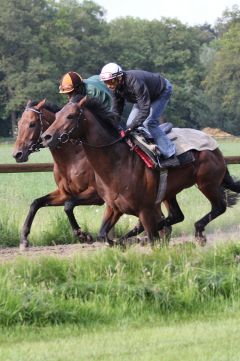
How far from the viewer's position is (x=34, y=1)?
8656 centimetres

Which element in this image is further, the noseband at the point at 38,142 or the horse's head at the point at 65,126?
the noseband at the point at 38,142

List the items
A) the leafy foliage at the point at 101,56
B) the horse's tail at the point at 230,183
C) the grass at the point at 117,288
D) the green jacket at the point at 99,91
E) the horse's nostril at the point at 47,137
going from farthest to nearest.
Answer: the leafy foliage at the point at 101,56
the horse's tail at the point at 230,183
the green jacket at the point at 99,91
the horse's nostril at the point at 47,137
the grass at the point at 117,288

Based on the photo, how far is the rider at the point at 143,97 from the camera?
9594 mm

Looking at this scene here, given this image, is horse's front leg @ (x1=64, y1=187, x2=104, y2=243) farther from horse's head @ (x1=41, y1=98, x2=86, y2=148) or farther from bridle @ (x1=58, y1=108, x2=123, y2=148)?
horse's head @ (x1=41, y1=98, x2=86, y2=148)

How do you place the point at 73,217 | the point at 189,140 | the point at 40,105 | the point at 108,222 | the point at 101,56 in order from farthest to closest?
1. the point at 101,56
2. the point at 73,217
3. the point at 40,105
4. the point at 189,140
5. the point at 108,222

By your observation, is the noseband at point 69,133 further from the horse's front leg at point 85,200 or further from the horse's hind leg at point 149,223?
the horse's front leg at point 85,200

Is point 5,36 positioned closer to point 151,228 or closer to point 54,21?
point 54,21

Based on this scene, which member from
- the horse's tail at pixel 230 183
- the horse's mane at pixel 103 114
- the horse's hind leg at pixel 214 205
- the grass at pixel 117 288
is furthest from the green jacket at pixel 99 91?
the grass at pixel 117 288

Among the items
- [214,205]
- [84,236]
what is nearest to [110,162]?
[84,236]

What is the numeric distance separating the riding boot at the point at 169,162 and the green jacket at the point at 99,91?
3.06 ft

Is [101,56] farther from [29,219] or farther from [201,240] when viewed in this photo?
[201,240]

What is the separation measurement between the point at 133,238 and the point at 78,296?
3612 mm

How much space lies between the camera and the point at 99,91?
1056 centimetres

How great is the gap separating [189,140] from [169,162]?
0.76 metres
